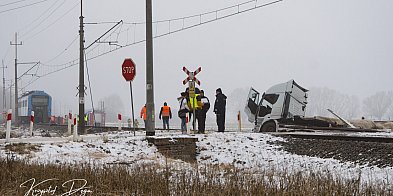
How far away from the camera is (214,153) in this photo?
1293 centimetres

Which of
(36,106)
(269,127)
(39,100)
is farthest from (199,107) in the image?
(36,106)

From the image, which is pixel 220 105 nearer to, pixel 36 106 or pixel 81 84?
pixel 81 84

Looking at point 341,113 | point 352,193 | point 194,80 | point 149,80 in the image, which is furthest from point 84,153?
point 341,113

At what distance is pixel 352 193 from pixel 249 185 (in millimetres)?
1172

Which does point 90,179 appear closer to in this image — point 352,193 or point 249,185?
point 249,185

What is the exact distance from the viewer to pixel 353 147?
11.8 metres

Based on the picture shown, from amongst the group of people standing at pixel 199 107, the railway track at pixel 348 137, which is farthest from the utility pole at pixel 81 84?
the railway track at pixel 348 137

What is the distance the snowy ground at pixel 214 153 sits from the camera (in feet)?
32.0

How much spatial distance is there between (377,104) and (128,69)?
102390 mm

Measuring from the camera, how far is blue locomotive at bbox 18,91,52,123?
45.7m

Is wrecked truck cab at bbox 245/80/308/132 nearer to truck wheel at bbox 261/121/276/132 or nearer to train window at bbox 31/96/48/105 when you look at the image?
truck wheel at bbox 261/121/276/132

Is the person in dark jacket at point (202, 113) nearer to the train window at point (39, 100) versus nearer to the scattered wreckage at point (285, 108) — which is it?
the scattered wreckage at point (285, 108)

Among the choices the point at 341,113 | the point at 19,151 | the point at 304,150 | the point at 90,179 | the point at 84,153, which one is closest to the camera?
the point at 90,179

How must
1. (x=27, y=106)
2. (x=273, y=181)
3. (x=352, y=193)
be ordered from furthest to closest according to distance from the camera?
(x=27, y=106), (x=273, y=181), (x=352, y=193)
